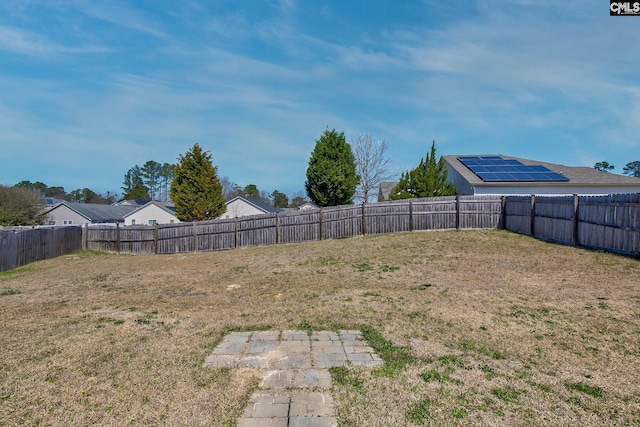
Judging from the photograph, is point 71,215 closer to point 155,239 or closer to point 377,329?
point 155,239

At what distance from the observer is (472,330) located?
14.2 ft

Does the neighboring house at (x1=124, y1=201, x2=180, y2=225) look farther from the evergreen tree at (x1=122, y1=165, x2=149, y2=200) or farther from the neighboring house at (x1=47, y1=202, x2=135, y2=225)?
the evergreen tree at (x1=122, y1=165, x2=149, y2=200)

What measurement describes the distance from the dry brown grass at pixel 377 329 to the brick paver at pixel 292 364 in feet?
0.45

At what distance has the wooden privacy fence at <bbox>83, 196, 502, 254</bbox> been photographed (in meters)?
14.8

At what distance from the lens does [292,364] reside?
340cm

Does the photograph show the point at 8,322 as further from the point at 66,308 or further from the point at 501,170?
the point at 501,170

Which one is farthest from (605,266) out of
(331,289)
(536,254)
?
(331,289)

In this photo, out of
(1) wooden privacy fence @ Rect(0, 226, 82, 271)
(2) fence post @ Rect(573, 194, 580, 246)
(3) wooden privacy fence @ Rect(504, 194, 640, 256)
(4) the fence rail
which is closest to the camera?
(3) wooden privacy fence @ Rect(504, 194, 640, 256)

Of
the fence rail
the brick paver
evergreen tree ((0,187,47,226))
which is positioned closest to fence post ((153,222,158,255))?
the fence rail

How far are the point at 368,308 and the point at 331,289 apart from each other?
4.72 ft

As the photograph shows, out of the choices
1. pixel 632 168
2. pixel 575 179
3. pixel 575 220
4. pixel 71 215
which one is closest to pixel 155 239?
pixel 575 220

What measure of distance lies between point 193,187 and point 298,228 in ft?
30.2

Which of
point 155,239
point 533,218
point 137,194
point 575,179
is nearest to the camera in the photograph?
point 533,218

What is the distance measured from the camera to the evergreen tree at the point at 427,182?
17.6 metres
